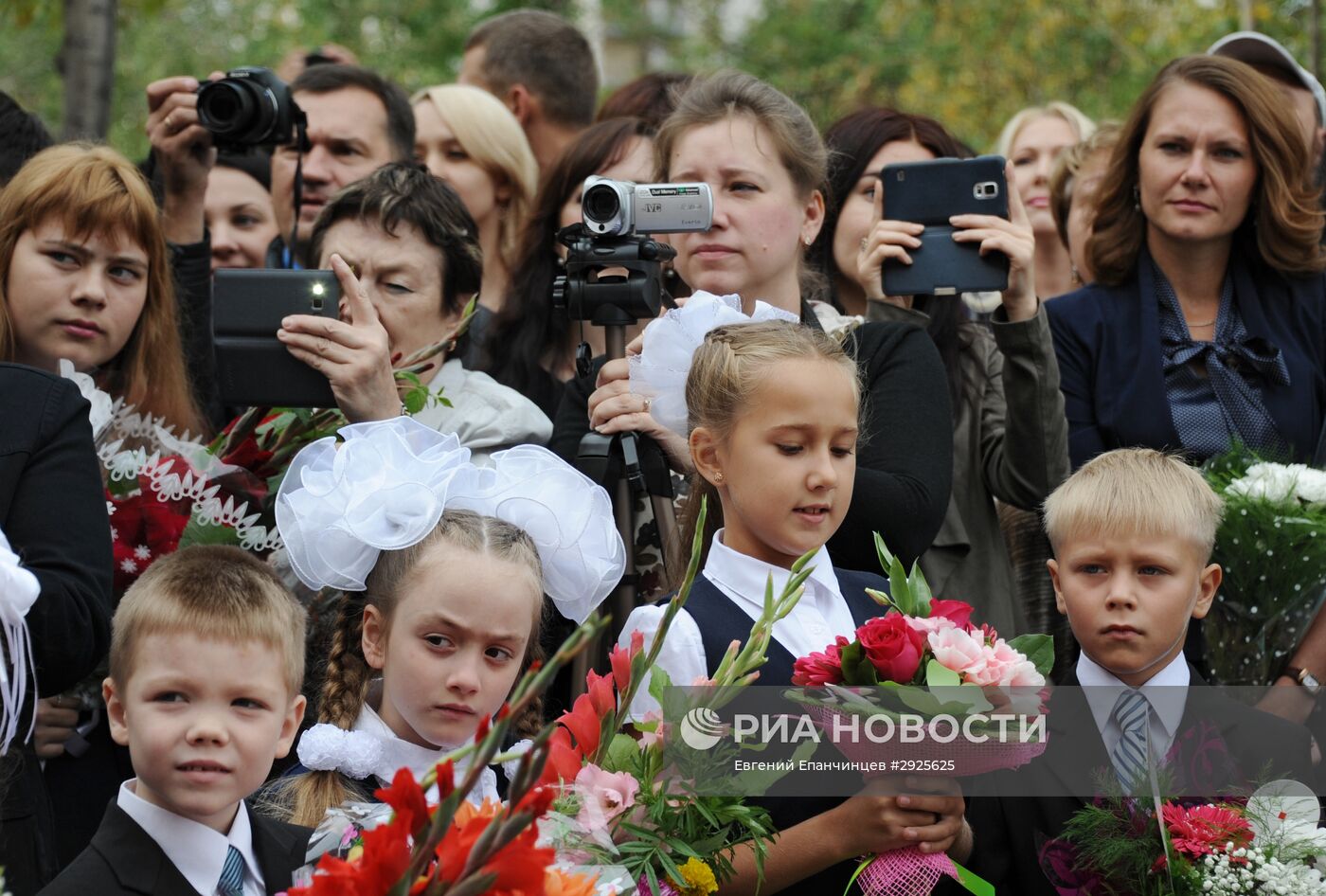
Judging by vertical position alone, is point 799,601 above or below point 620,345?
below

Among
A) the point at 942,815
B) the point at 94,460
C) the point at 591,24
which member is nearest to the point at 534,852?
the point at 942,815

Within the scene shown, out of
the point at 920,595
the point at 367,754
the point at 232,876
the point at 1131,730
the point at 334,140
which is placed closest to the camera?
the point at 232,876

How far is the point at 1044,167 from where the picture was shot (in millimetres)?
6461

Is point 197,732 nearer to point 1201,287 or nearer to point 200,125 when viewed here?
point 200,125

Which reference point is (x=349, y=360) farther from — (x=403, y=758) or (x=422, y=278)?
(x=403, y=758)

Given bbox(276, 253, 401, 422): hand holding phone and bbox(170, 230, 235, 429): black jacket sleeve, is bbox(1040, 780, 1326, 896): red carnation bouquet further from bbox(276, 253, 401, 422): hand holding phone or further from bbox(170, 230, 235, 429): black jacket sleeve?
bbox(170, 230, 235, 429): black jacket sleeve

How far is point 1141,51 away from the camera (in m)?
13.6

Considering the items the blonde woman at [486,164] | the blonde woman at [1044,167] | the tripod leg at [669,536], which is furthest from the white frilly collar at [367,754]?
the blonde woman at [1044,167]

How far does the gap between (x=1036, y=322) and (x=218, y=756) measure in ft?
7.36

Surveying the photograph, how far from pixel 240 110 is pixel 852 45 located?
1431cm

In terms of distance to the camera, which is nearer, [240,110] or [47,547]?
[47,547]

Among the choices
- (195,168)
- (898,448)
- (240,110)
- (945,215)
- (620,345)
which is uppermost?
(240,110)

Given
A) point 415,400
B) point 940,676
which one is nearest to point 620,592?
point 415,400

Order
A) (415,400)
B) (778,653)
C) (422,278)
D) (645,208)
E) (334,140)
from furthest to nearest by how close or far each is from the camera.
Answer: (334,140) < (422,278) < (415,400) < (645,208) < (778,653)
